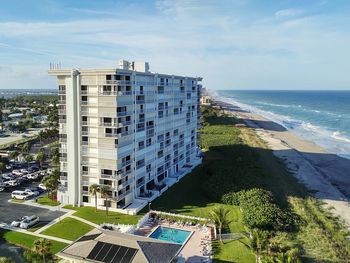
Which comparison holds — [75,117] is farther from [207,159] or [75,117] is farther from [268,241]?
[207,159]

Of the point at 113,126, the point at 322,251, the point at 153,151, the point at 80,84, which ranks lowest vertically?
the point at 322,251

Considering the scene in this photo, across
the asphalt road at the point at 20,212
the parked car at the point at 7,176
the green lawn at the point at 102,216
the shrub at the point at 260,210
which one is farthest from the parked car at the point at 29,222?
the shrub at the point at 260,210

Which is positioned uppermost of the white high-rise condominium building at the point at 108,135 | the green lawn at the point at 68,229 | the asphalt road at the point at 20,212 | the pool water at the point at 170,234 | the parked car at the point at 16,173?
the white high-rise condominium building at the point at 108,135

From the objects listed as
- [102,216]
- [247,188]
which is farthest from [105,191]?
[247,188]

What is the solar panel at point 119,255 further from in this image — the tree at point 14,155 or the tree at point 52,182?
the tree at point 14,155

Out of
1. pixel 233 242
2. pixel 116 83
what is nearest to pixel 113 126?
pixel 116 83

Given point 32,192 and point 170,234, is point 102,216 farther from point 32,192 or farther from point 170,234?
point 32,192
